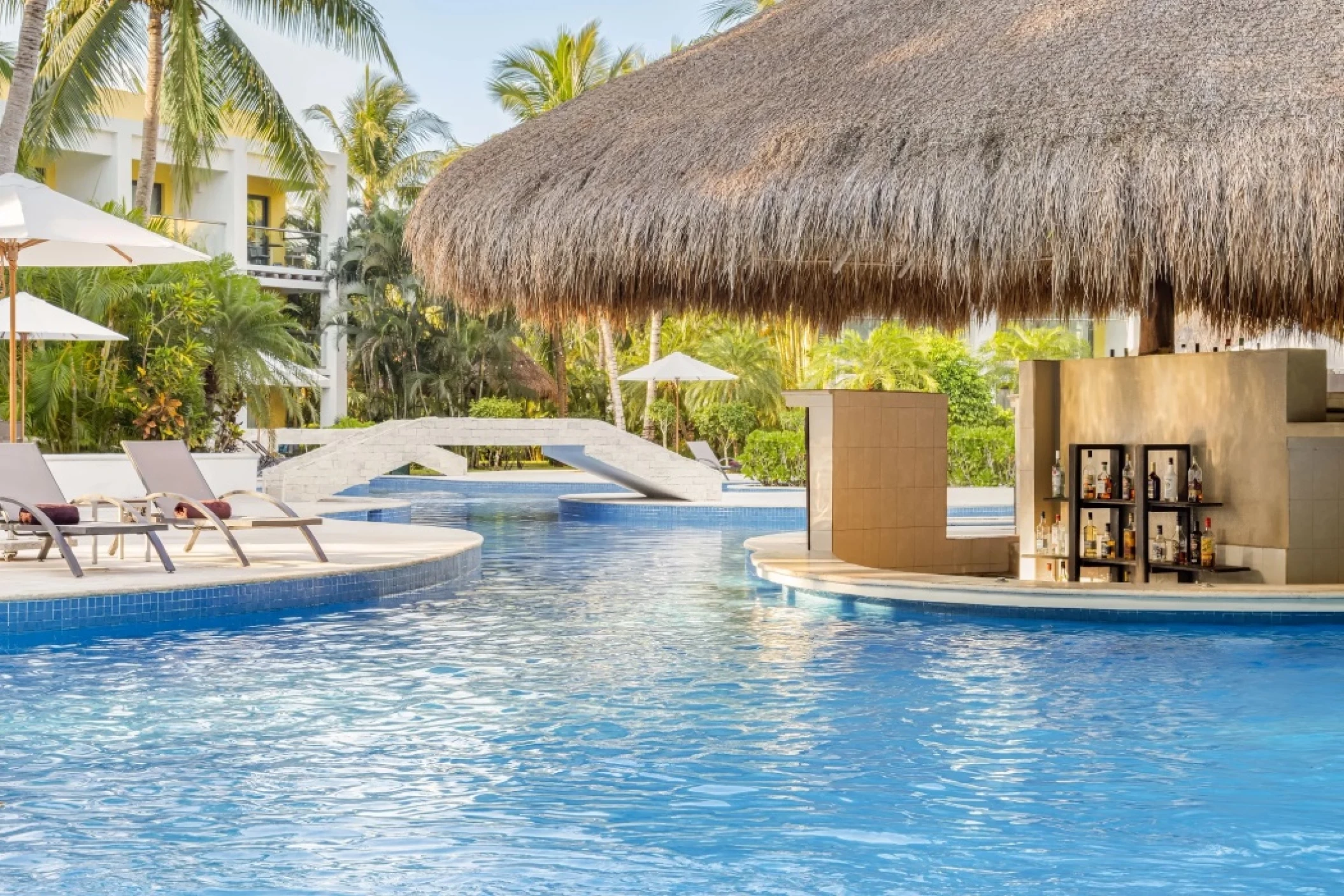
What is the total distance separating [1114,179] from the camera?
7703mm

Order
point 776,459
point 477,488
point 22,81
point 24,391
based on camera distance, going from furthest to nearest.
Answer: point 477,488 → point 776,459 → point 22,81 → point 24,391

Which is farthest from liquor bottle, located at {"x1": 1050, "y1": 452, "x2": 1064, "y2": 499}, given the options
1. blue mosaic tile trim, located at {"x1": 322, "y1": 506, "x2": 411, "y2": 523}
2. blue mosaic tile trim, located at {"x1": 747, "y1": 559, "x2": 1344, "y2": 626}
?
A: blue mosaic tile trim, located at {"x1": 322, "y1": 506, "x2": 411, "y2": 523}

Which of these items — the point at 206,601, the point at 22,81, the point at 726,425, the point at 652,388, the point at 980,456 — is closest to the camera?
the point at 206,601

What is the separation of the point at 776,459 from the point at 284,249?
13509mm

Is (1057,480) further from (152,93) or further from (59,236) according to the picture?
(152,93)

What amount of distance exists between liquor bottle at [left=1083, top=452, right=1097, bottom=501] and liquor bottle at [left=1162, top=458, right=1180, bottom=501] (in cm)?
45

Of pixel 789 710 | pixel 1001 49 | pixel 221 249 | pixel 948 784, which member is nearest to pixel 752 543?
pixel 1001 49

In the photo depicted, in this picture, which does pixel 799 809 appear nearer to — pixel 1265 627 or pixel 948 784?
pixel 948 784

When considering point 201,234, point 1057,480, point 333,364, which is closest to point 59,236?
point 1057,480

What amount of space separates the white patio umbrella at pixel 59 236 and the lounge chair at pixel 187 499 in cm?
107

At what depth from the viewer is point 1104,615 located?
8.23 m

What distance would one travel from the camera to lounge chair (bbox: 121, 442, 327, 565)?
9.13 meters

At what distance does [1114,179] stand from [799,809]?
14.9 feet

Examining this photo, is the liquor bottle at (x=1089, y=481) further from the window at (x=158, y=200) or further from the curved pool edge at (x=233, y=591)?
the window at (x=158, y=200)
